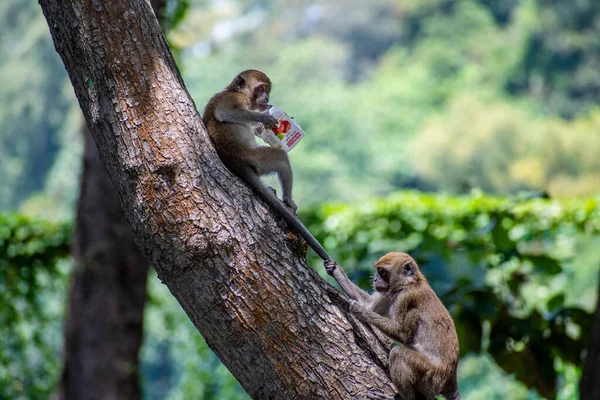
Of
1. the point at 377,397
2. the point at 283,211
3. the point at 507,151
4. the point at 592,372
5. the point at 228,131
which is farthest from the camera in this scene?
the point at 507,151

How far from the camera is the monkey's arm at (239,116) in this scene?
389 cm

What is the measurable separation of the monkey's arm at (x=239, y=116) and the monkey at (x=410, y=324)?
747 millimetres

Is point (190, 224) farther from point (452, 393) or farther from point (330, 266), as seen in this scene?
point (452, 393)

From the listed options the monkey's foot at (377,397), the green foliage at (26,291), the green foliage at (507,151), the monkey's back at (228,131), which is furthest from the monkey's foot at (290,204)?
the green foliage at (507,151)

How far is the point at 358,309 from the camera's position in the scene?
355cm

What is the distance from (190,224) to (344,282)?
3.91ft

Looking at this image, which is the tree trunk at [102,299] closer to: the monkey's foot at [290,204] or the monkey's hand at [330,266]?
the monkey's foot at [290,204]

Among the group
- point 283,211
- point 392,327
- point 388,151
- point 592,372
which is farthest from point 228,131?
point 388,151

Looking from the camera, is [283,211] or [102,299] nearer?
[283,211]

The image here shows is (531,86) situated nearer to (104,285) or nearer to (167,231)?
(104,285)

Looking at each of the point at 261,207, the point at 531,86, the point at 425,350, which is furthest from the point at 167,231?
the point at 531,86

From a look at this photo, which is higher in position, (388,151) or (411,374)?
(388,151)

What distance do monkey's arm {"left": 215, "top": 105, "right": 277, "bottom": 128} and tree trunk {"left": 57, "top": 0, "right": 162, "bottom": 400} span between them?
3.44 m

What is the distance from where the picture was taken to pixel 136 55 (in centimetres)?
294
